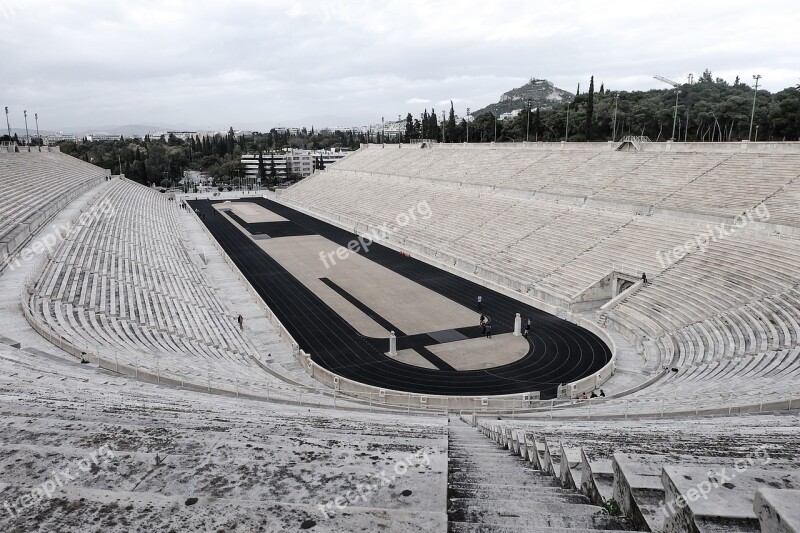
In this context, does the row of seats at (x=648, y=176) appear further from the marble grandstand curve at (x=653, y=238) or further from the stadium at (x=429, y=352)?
the stadium at (x=429, y=352)

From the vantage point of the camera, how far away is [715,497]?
8.18ft

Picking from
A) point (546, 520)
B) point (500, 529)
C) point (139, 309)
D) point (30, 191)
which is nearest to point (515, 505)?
point (546, 520)

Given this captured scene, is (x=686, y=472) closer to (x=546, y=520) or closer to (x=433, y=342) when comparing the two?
(x=546, y=520)

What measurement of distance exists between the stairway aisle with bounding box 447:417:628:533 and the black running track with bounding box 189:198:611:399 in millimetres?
12096

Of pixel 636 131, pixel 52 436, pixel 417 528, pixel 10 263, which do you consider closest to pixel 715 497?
pixel 417 528

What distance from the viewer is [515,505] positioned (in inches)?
134

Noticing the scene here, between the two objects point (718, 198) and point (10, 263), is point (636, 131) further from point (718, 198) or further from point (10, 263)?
point (10, 263)

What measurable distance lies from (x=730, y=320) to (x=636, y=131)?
6048cm

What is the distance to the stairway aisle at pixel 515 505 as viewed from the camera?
2971 mm

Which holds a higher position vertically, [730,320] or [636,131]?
[636,131]

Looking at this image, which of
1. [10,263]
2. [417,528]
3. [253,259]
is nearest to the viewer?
[417,528]

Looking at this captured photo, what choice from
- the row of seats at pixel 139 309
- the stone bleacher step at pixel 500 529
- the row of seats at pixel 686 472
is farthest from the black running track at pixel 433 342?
the stone bleacher step at pixel 500 529

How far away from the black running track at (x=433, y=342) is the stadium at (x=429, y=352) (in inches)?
5.6

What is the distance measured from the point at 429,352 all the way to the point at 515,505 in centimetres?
1652
